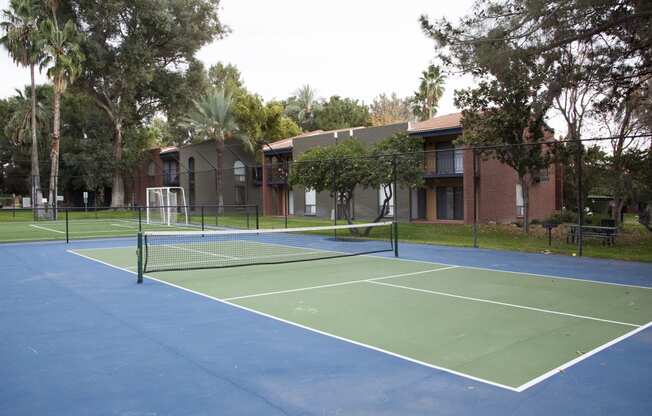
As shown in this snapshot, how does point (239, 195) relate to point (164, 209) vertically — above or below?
above

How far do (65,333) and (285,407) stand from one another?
11.8ft

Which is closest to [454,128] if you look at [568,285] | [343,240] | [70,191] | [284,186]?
[343,240]

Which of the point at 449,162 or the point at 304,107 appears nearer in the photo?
the point at 449,162

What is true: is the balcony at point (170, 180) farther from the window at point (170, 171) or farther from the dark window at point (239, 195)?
the dark window at point (239, 195)

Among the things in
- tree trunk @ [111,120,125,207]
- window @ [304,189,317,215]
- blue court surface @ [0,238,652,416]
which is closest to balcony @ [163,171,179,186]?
tree trunk @ [111,120,125,207]

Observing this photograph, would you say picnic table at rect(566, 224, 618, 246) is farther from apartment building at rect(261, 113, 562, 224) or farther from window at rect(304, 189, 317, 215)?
window at rect(304, 189, 317, 215)

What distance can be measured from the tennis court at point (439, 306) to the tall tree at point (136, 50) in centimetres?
2570

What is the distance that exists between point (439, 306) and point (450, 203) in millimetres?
20583

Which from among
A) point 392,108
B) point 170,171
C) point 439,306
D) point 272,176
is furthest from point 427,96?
point 439,306

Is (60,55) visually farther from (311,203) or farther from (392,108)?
(392,108)

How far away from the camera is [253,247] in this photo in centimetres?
1617

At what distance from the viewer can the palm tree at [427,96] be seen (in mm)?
45681

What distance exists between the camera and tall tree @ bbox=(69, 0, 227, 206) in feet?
114

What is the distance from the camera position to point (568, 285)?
9359mm
